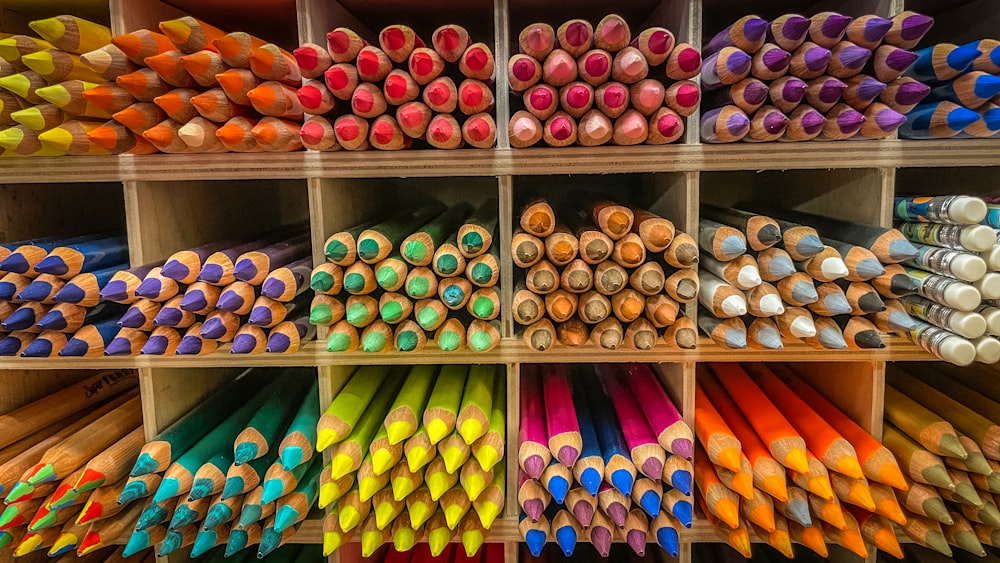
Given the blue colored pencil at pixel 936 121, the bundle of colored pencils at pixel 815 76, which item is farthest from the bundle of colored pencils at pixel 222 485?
the blue colored pencil at pixel 936 121

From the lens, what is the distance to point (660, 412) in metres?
0.92

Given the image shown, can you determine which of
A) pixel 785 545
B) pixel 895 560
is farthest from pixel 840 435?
pixel 895 560

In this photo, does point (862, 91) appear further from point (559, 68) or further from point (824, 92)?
point (559, 68)

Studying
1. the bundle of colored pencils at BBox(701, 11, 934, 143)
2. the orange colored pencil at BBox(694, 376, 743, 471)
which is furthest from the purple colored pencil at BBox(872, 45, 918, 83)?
the orange colored pencil at BBox(694, 376, 743, 471)

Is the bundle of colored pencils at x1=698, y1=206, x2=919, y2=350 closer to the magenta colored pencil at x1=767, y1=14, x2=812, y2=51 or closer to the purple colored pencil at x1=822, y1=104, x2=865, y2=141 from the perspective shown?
the purple colored pencil at x1=822, y1=104, x2=865, y2=141

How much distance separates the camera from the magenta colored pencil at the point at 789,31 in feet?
2.42

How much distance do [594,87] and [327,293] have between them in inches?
20.0

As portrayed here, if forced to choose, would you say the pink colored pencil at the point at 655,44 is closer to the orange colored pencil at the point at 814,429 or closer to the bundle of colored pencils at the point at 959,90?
the bundle of colored pencils at the point at 959,90

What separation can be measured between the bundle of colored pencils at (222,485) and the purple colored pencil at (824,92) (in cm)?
94

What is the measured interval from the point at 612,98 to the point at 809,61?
0.27 meters

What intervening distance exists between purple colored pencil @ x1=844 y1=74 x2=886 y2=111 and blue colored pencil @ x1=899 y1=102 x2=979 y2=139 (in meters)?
0.10

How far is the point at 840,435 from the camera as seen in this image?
894 mm

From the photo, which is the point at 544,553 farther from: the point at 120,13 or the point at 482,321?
the point at 120,13

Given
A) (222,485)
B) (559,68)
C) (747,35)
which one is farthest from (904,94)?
(222,485)
